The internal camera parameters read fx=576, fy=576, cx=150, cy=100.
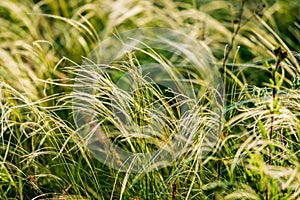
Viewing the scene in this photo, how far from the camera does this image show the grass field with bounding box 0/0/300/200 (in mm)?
1761

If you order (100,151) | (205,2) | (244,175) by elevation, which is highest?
(205,2)

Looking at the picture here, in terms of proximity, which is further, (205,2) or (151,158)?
(205,2)

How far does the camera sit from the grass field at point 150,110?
69.3 inches

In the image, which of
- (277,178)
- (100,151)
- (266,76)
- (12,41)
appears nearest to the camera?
(277,178)

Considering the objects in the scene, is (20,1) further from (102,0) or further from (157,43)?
(157,43)

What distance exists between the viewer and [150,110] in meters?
2.03

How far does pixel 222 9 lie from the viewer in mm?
3500

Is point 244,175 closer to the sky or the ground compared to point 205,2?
closer to the ground

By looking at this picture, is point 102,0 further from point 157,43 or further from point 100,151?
point 100,151

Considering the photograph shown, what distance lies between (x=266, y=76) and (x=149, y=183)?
1.17 m

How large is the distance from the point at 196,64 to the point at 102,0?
3.52ft

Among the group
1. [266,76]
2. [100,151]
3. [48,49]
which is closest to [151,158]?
[100,151]

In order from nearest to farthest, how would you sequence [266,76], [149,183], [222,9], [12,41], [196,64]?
1. [149,183]
2. [196,64]
3. [266,76]
4. [12,41]
5. [222,9]

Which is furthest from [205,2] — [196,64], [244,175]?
[244,175]
